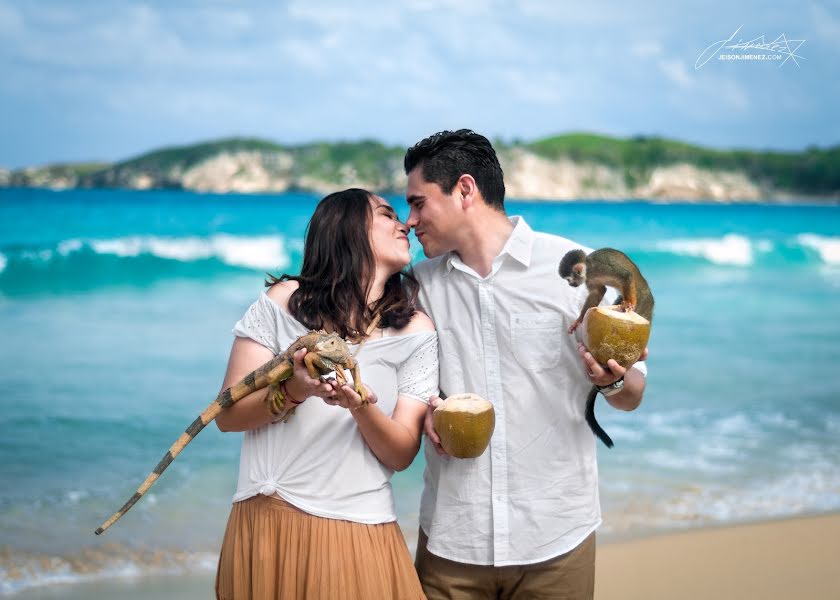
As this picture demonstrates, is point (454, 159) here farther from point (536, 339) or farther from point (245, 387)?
point (245, 387)

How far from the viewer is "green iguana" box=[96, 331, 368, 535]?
239 cm

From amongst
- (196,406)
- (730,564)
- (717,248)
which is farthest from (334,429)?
(717,248)

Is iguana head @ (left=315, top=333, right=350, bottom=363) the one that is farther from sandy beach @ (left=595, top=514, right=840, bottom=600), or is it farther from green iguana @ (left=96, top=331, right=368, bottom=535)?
sandy beach @ (left=595, top=514, right=840, bottom=600)

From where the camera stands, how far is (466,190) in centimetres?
307

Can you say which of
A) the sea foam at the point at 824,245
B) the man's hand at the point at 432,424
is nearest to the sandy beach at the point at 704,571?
the man's hand at the point at 432,424

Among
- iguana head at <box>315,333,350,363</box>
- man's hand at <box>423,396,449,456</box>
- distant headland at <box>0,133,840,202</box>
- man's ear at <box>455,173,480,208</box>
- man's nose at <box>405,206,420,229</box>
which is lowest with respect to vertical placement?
man's hand at <box>423,396,449,456</box>

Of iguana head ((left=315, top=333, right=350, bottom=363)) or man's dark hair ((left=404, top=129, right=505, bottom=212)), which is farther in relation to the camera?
man's dark hair ((left=404, top=129, right=505, bottom=212))

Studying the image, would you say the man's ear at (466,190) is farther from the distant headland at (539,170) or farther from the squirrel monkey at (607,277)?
the distant headland at (539,170)

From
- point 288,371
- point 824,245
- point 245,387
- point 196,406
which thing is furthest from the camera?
point 824,245

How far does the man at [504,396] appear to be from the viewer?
2965mm

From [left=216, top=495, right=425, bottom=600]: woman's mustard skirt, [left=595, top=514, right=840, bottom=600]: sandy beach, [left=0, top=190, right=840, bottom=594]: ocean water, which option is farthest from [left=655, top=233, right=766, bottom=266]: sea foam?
[left=216, top=495, right=425, bottom=600]: woman's mustard skirt

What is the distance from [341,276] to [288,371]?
40 cm

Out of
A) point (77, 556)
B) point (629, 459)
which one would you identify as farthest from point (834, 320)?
point (77, 556)

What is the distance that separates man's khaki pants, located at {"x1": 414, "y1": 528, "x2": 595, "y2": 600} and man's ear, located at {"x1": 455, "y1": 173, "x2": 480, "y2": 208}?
1.25m
